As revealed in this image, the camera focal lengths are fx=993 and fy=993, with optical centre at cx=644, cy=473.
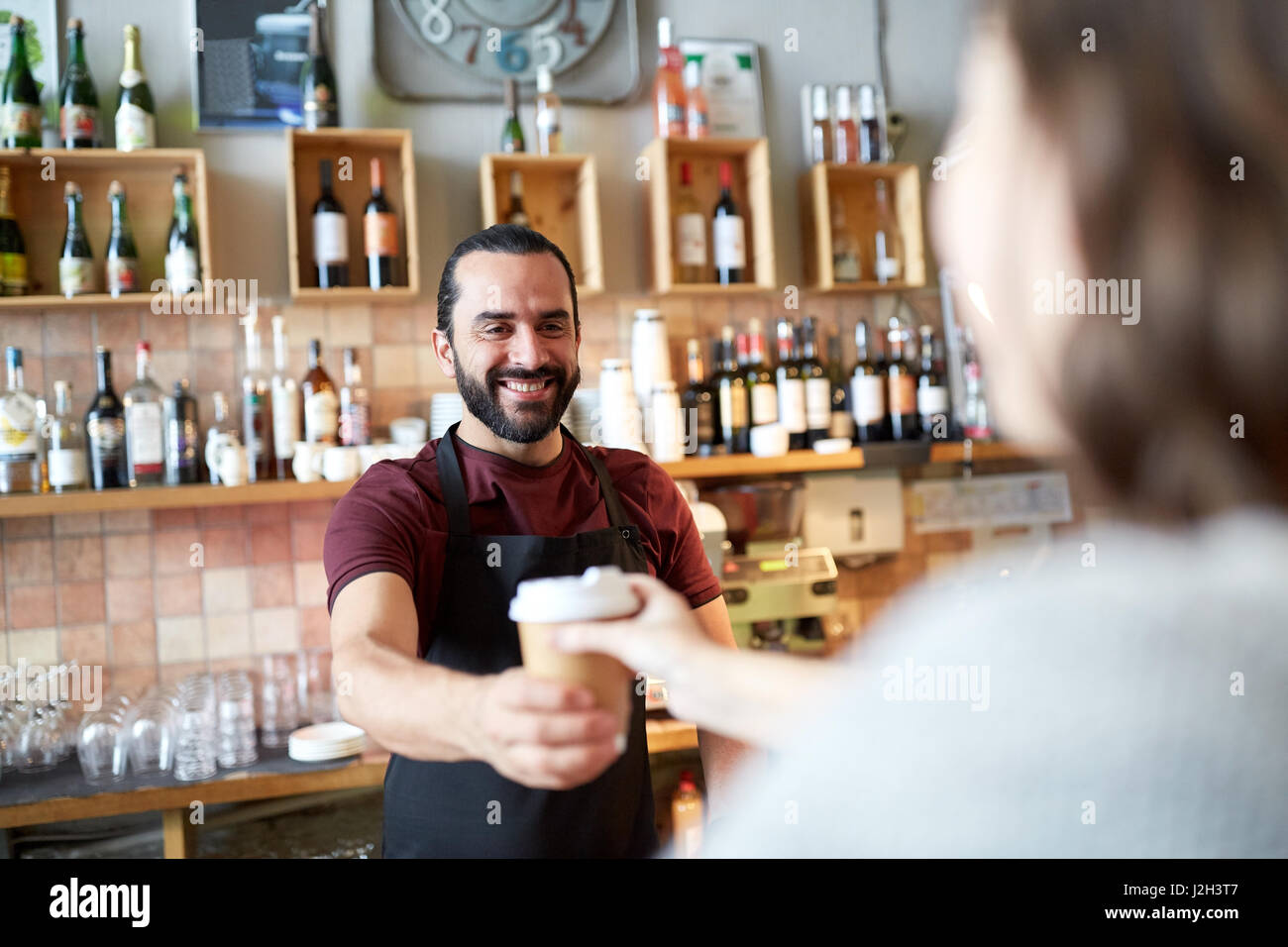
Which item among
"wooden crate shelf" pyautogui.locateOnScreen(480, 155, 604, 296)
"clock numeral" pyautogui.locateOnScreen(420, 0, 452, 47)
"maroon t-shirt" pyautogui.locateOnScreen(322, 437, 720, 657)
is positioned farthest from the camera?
"clock numeral" pyautogui.locateOnScreen(420, 0, 452, 47)

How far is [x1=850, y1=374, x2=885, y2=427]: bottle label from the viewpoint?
2369mm

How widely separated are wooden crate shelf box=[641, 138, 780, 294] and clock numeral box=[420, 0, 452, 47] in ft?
1.73

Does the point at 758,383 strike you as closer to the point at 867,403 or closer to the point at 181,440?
the point at 867,403

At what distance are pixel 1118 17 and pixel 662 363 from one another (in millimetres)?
1753

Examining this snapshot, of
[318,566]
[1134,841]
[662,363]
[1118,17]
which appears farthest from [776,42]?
[1134,841]

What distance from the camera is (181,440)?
6.55 feet

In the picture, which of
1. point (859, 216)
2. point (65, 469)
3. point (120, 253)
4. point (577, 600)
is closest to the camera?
point (577, 600)

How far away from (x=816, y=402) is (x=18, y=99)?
177cm

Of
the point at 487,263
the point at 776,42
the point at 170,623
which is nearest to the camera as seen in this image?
the point at 487,263

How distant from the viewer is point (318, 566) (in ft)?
7.29

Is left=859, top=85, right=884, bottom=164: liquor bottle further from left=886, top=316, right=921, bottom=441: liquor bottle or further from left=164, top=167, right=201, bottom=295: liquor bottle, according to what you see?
left=164, top=167, right=201, bottom=295: liquor bottle

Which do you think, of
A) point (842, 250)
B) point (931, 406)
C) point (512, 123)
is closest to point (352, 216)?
point (512, 123)

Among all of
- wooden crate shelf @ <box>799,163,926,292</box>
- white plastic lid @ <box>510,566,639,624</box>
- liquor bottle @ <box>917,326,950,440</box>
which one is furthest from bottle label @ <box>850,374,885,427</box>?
white plastic lid @ <box>510,566,639,624</box>
